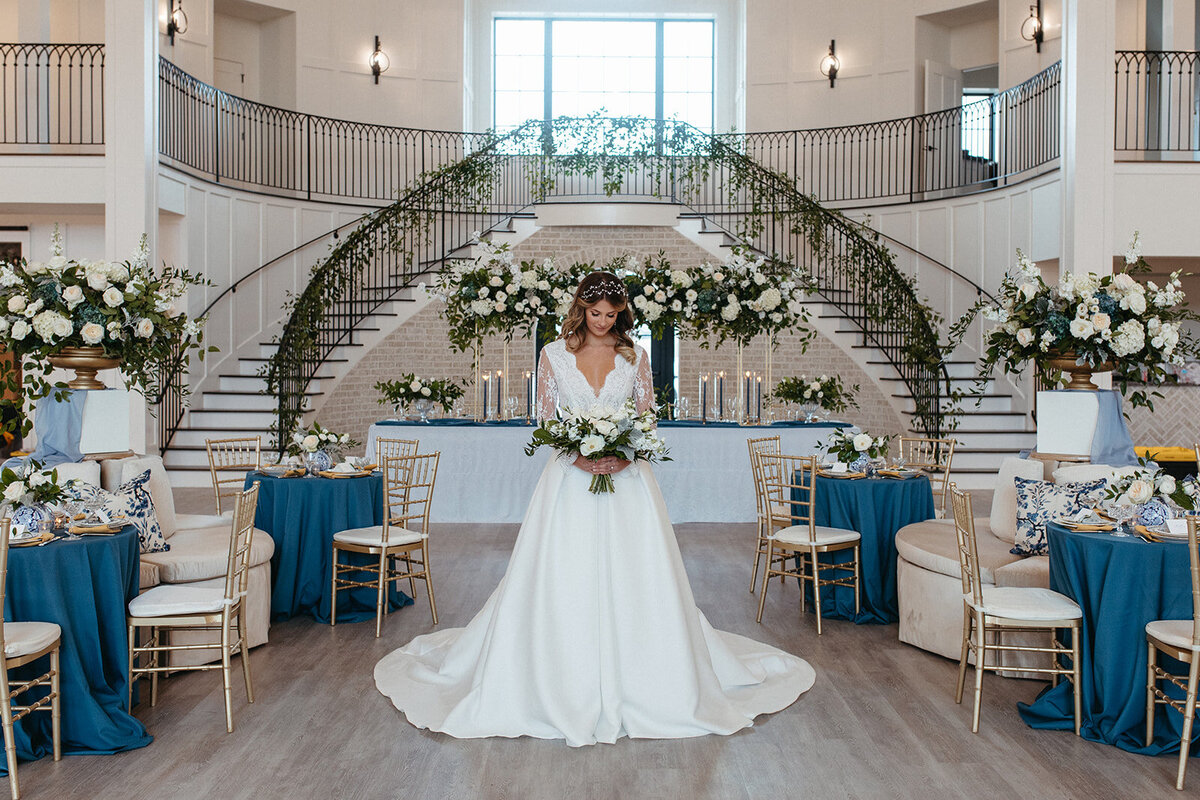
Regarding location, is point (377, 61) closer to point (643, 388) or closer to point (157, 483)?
point (157, 483)

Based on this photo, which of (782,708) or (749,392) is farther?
(749,392)

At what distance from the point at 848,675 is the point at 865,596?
1218 mm

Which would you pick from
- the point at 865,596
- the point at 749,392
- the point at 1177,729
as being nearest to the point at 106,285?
the point at 865,596

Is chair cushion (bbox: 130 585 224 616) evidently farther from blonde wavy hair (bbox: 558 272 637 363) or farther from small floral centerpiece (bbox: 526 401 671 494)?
blonde wavy hair (bbox: 558 272 637 363)

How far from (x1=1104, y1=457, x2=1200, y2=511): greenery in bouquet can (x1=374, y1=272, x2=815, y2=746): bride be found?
62.8 inches

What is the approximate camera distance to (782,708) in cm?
407

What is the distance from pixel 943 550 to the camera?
4.95m

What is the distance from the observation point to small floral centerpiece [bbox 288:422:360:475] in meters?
5.87

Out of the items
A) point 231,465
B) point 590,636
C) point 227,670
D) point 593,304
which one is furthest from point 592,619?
point 231,465

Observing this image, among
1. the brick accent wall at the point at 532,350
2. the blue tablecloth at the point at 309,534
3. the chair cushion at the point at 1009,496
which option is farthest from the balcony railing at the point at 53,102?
the chair cushion at the point at 1009,496

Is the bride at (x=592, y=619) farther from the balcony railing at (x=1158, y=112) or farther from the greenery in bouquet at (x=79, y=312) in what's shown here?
the balcony railing at (x=1158, y=112)

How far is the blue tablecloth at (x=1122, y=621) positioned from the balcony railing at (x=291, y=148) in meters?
10.2

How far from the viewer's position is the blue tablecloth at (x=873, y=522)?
18.7 feet

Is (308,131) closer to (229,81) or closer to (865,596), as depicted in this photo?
(229,81)
